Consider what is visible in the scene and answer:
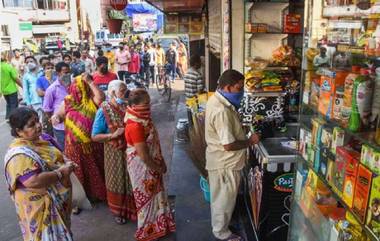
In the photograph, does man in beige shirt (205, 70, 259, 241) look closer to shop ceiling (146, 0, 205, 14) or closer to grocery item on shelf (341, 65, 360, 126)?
grocery item on shelf (341, 65, 360, 126)

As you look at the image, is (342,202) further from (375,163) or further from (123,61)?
(123,61)

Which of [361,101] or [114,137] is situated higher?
[361,101]

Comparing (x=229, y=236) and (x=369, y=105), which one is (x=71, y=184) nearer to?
(x=229, y=236)

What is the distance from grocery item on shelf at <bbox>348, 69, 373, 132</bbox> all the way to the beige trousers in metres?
1.61

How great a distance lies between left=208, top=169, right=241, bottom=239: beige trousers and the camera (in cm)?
325

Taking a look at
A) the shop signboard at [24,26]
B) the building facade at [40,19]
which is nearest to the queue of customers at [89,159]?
the building facade at [40,19]

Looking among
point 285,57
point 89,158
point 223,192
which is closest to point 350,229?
point 223,192

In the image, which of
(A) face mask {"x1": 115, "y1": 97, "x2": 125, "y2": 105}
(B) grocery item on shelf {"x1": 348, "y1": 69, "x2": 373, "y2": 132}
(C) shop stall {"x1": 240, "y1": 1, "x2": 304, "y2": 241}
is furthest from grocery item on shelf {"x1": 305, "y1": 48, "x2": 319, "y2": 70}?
(A) face mask {"x1": 115, "y1": 97, "x2": 125, "y2": 105}

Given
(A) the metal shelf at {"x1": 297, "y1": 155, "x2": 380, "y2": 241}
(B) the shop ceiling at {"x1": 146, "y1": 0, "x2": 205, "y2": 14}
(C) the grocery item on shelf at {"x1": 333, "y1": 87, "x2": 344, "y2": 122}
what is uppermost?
(B) the shop ceiling at {"x1": 146, "y1": 0, "x2": 205, "y2": 14}

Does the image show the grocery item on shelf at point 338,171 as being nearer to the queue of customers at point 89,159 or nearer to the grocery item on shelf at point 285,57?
the queue of customers at point 89,159

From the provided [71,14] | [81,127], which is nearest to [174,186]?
[81,127]

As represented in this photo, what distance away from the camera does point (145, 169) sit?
337 cm

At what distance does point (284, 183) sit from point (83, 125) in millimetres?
2333

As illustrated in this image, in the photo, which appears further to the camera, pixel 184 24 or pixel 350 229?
pixel 184 24
